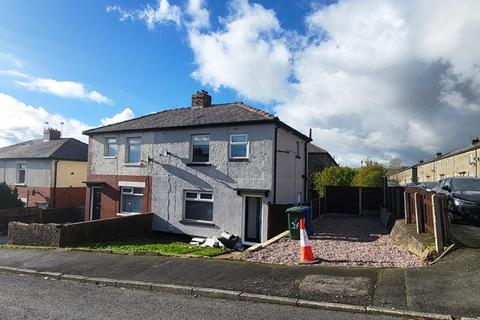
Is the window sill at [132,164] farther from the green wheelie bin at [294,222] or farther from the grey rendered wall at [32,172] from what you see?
the grey rendered wall at [32,172]

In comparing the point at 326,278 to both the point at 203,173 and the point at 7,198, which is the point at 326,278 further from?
the point at 7,198

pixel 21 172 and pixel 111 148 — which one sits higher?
pixel 111 148

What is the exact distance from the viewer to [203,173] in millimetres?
17078

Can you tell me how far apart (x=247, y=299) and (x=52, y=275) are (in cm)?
511

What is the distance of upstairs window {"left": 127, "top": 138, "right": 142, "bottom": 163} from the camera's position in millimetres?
19438

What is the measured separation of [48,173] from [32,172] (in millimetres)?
1702

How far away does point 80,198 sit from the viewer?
2838 cm

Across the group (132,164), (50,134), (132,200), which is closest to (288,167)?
(132,164)

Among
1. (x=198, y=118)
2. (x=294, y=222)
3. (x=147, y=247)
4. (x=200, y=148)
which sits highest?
(x=198, y=118)

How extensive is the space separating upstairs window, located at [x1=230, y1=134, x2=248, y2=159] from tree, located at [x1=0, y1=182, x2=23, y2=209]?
17437mm

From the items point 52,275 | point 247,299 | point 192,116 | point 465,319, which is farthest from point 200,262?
point 192,116

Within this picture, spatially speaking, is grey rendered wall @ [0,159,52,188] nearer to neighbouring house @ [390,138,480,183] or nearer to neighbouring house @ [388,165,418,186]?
neighbouring house @ [390,138,480,183]

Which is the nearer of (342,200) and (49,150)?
(342,200)

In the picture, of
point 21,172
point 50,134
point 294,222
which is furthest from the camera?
point 50,134
